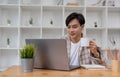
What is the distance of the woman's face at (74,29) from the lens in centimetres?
223

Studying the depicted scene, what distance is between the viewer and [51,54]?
144 cm

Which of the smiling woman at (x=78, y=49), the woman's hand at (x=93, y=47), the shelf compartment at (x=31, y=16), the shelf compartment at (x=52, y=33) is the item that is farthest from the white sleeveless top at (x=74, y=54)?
the shelf compartment at (x=31, y=16)

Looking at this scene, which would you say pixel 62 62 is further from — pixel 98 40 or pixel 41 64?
pixel 98 40

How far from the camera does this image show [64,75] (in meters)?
1.21

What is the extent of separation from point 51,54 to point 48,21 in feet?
7.62

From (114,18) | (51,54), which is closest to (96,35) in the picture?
(114,18)

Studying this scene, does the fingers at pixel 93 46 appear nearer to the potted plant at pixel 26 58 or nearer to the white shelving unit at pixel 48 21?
the potted plant at pixel 26 58

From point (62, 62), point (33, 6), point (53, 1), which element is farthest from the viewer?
point (53, 1)

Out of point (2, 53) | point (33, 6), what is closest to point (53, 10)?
point (33, 6)

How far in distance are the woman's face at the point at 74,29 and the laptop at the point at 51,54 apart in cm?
82

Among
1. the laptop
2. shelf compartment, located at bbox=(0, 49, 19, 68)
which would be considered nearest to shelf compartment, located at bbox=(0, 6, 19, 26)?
shelf compartment, located at bbox=(0, 49, 19, 68)

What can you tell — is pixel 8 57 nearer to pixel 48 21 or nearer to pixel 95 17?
pixel 48 21

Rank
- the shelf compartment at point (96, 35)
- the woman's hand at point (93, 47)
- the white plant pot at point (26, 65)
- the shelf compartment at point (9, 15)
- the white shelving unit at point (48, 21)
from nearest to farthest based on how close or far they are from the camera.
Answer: the white plant pot at point (26, 65)
the woman's hand at point (93, 47)
the white shelving unit at point (48, 21)
the shelf compartment at point (9, 15)
the shelf compartment at point (96, 35)

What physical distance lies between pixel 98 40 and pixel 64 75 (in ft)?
8.72
